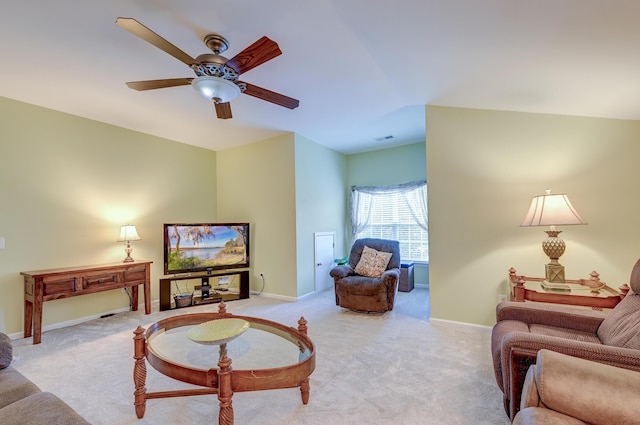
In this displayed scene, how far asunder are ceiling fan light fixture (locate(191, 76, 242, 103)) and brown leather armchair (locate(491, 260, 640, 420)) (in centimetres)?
239

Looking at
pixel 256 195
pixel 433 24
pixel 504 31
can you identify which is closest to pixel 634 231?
pixel 504 31

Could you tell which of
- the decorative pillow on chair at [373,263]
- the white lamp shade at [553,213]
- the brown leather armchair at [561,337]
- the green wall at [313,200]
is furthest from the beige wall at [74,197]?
the white lamp shade at [553,213]

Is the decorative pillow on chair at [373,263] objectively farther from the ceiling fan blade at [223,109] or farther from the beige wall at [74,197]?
the beige wall at [74,197]

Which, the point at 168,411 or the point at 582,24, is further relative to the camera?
the point at 168,411

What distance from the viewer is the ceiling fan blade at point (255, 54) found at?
5.84ft

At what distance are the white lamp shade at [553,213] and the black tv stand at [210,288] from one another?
12.6ft

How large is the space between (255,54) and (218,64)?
12.0 inches

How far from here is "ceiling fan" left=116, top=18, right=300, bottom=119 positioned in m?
1.78

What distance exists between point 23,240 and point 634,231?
6212mm

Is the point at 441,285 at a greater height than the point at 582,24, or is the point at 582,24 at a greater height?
the point at 582,24

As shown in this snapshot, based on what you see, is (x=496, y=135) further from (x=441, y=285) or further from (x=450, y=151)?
(x=441, y=285)

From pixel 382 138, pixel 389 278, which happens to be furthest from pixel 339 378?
pixel 382 138

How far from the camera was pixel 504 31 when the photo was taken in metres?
1.83

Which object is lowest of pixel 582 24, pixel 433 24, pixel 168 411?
pixel 168 411
